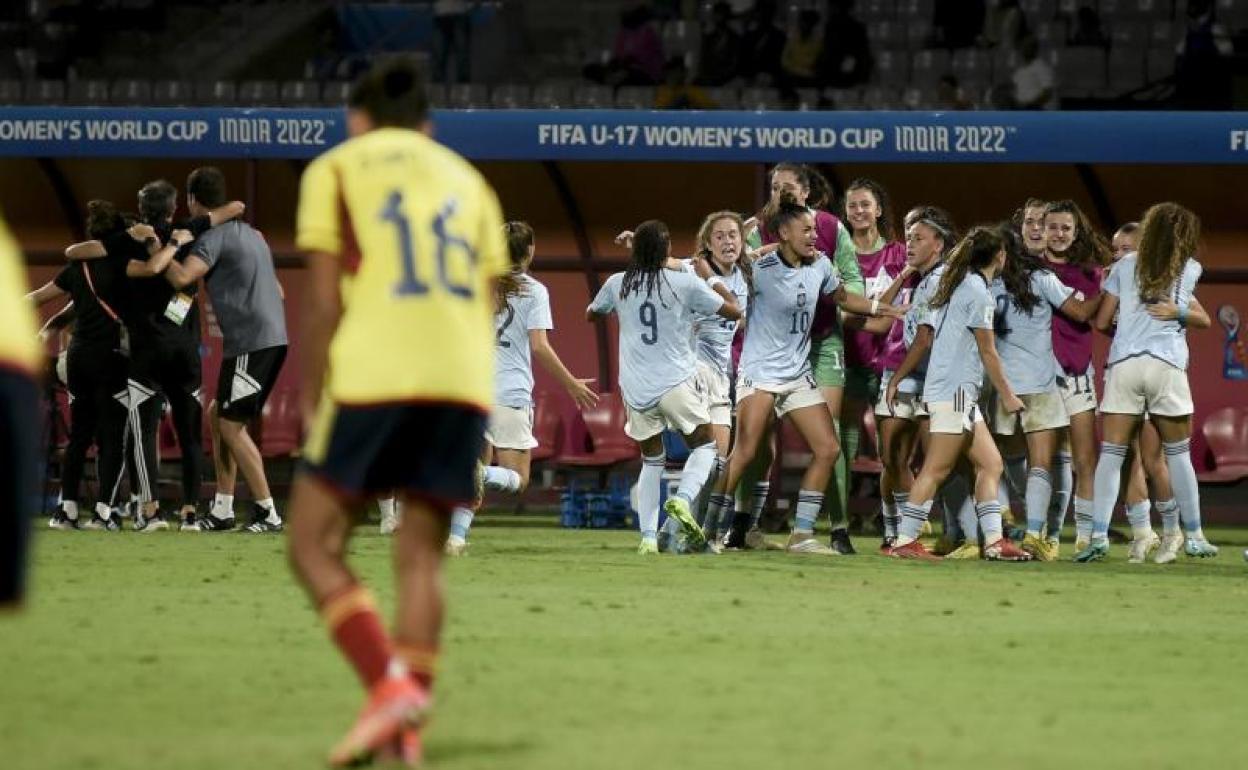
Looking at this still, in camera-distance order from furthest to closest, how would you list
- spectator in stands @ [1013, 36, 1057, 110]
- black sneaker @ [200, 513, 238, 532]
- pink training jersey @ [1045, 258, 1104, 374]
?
spectator in stands @ [1013, 36, 1057, 110]
black sneaker @ [200, 513, 238, 532]
pink training jersey @ [1045, 258, 1104, 374]

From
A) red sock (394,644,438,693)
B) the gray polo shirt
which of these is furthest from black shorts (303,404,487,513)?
the gray polo shirt

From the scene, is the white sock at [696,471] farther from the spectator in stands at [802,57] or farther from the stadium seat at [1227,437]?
the spectator in stands at [802,57]

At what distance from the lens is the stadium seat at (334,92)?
22.8m

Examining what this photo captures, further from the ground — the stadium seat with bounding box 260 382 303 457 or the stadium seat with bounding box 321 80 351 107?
the stadium seat with bounding box 321 80 351 107

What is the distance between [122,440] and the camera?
1421 cm

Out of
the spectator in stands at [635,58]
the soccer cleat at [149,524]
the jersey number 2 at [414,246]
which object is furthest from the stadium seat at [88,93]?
the jersey number 2 at [414,246]

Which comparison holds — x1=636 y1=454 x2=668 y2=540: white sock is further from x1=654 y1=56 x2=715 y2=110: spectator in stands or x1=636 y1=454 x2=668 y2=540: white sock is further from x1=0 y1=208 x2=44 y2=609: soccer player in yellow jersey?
x1=654 y1=56 x2=715 y2=110: spectator in stands

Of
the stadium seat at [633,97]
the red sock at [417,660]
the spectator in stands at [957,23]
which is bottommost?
the red sock at [417,660]

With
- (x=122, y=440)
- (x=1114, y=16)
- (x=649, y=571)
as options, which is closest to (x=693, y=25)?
(x=1114, y=16)

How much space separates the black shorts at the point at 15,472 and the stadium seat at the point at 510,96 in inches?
697

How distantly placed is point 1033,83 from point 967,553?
29.0 ft

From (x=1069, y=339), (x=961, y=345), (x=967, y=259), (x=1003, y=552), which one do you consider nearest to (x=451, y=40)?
(x=1069, y=339)

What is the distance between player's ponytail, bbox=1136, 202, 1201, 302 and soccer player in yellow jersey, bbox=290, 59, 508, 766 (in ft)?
23.3

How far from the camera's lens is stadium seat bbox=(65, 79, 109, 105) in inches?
909
